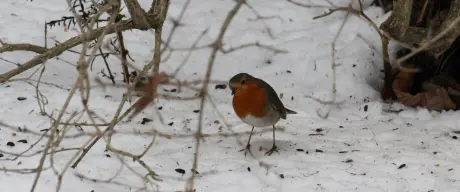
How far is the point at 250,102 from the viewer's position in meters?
3.78

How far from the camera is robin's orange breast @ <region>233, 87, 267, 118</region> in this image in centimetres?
378

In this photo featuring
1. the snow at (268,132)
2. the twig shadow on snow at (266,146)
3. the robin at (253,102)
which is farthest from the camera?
the twig shadow on snow at (266,146)

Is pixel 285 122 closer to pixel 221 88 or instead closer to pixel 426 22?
pixel 221 88

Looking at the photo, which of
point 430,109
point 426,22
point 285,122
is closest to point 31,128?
point 285,122

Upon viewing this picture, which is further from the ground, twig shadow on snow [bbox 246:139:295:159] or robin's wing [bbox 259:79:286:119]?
robin's wing [bbox 259:79:286:119]

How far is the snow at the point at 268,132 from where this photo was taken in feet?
11.2

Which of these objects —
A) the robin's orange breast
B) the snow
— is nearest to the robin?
the robin's orange breast

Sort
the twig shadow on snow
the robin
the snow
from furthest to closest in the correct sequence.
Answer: the twig shadow on snow → the robin → the snow

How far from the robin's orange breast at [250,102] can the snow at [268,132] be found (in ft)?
0.68

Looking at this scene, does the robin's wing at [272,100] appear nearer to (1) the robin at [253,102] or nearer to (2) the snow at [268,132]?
(1) the robin at [253,102]

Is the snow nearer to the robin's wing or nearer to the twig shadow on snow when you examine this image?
the twig shadow on snow

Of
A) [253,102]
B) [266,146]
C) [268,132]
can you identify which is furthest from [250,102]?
[268,132]

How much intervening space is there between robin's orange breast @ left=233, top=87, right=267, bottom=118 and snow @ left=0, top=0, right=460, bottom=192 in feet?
0.68

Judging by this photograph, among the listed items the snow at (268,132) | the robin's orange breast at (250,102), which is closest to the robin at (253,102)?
the robin's orange breast at (250,102)
